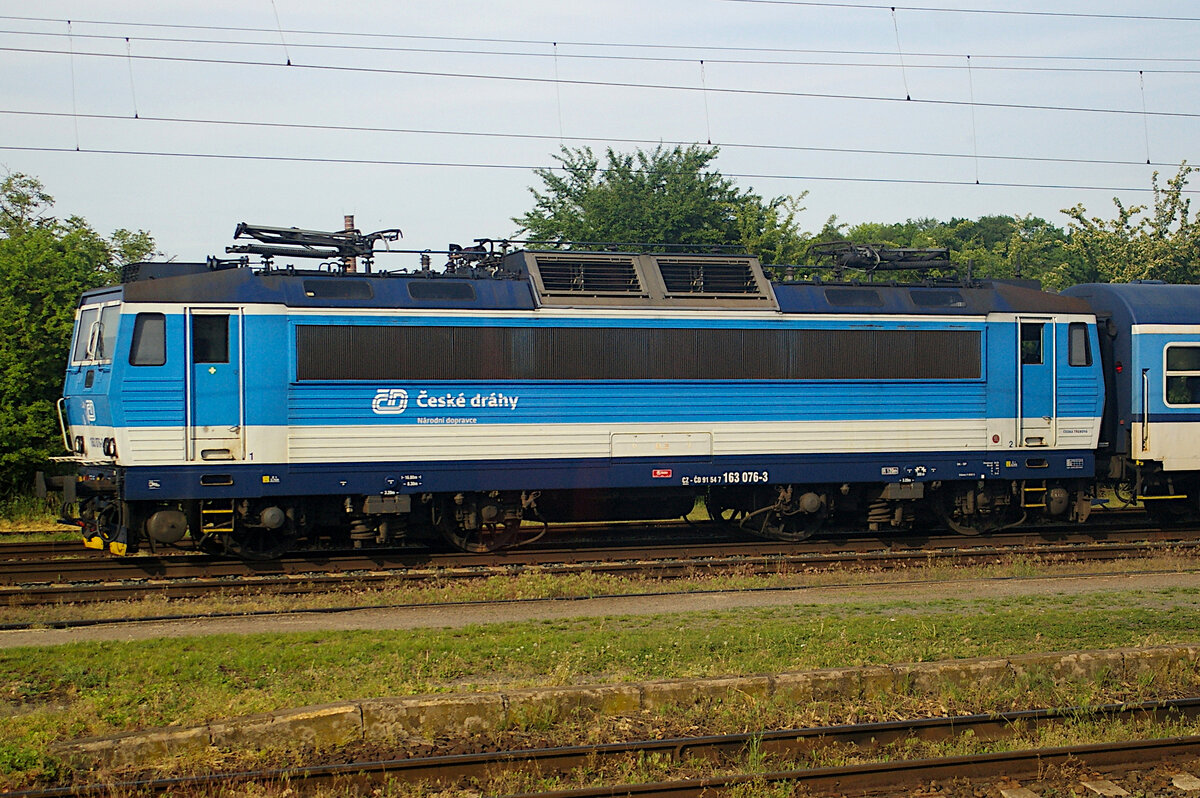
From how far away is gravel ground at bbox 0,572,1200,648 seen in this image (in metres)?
11.3

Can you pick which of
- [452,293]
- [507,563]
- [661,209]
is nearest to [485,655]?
[507,563]

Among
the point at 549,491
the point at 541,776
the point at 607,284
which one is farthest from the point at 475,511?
the point at 541,776

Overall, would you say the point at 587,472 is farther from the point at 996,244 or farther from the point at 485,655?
the point at 996,244

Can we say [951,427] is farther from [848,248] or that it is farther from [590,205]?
[590,205]

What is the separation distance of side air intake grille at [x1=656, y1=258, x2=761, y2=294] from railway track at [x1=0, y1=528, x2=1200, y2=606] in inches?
154

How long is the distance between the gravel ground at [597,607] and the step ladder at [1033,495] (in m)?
2.85

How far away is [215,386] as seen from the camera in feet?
46.1

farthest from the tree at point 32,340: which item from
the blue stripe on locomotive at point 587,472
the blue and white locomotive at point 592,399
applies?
the blue stripe on locomotive at point 587,472

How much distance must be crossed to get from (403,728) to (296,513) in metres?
7.51

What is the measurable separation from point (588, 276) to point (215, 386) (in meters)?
5.36

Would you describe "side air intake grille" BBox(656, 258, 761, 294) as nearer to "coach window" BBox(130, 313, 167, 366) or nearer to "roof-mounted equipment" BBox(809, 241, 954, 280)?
"roof-mounted equipment" BBox(809, 241, 954, 280)

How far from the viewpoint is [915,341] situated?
55.1 ft

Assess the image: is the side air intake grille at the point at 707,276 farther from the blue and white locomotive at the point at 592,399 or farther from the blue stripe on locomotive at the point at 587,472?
the blue stripe on locomotive at the point at 587,472

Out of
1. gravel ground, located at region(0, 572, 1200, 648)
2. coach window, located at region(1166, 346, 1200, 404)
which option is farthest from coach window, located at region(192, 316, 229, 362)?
coach window, located at region(1166, 346, 1200, 404)
